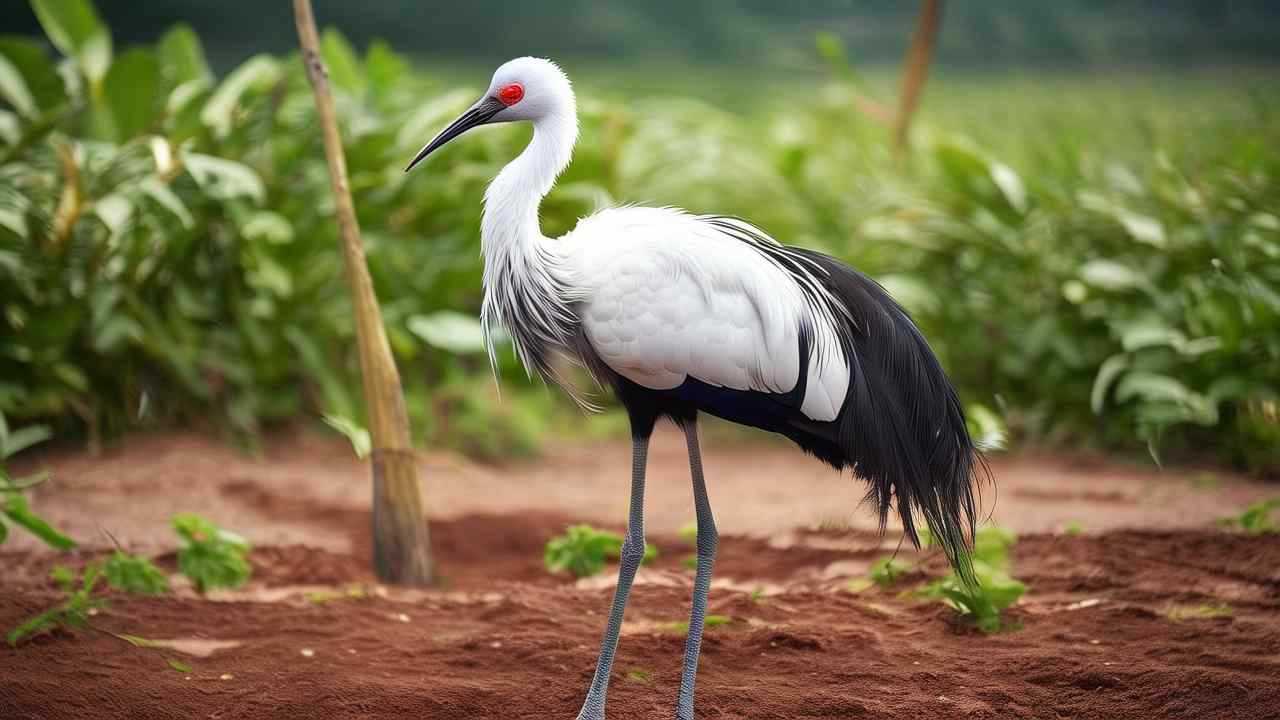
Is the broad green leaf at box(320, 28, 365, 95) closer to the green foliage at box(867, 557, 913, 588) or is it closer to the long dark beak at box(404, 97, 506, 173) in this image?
the long dark beak at box(404, 97, 506, 173)

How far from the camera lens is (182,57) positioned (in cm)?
559

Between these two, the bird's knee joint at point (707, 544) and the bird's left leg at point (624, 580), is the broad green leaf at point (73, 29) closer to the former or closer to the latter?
the bird's left leg at point (624, 580)

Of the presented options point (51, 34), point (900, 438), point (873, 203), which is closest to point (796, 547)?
point (900, 438)

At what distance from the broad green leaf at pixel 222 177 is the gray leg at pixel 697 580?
2.43 meters

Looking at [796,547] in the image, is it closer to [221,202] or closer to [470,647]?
[470,647]

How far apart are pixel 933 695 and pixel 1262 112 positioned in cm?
531

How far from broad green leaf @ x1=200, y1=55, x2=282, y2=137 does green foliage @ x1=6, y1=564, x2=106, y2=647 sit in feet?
7.42

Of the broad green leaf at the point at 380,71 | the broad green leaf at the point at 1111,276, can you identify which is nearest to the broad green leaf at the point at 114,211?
the broad green leaf at the point at 380,71

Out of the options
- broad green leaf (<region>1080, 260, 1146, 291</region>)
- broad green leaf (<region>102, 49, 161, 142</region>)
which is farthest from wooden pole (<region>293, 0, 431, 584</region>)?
broad green leaf (<region>1080, 260, 1146, 291</region>)

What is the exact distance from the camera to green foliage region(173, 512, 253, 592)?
139 inches

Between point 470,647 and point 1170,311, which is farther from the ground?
point 1170,311

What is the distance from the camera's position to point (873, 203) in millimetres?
6055

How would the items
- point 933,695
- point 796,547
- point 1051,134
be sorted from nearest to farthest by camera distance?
1. point 933,695
2. point 796,547
3. point 1051,134

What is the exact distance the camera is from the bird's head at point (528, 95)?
10.1 feet
